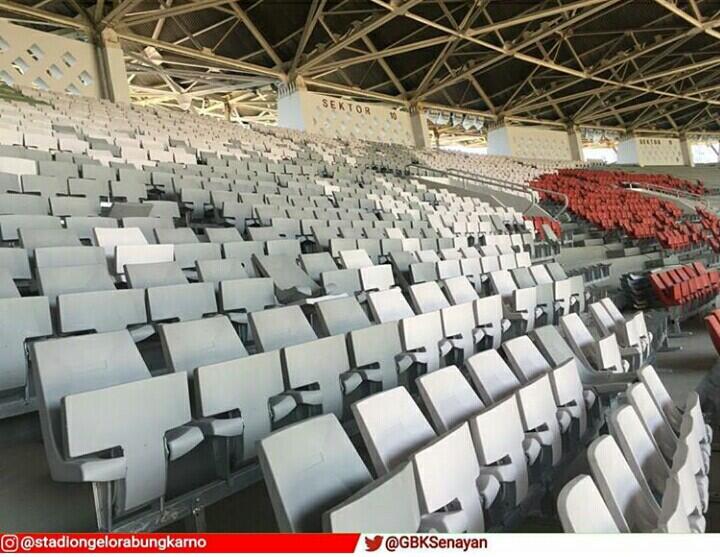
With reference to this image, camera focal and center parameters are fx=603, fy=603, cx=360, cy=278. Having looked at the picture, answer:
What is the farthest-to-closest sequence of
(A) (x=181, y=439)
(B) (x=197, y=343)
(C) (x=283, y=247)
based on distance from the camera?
(C) (x=283, y=247) → (B) (x=197, y=343) → (A) (x=181, y=439)

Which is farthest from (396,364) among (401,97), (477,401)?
(401,97)

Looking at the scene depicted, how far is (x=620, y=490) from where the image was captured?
1504mm

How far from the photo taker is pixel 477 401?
203cm

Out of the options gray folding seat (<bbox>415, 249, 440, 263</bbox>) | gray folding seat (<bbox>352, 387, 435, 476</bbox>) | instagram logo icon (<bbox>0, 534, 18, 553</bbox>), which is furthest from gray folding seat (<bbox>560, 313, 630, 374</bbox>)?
instagram logo icon (<bbox>0, 534, 18, 553</bbox>)

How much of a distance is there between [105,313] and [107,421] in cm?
92

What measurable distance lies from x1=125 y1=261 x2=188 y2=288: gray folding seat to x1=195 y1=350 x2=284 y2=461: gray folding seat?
1.12 meters

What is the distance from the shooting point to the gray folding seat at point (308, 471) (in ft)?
4.05

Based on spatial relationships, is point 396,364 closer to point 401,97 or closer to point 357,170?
point 357,170

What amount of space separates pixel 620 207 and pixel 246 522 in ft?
36.3

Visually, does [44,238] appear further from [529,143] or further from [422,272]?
[529,143]

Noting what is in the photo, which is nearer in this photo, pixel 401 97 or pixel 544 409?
pixel 544 409


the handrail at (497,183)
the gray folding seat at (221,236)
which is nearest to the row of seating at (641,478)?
the gray folding seat at (221,236)

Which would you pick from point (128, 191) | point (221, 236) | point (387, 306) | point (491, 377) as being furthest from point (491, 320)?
point (128, 191)

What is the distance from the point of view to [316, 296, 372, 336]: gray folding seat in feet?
8.80
